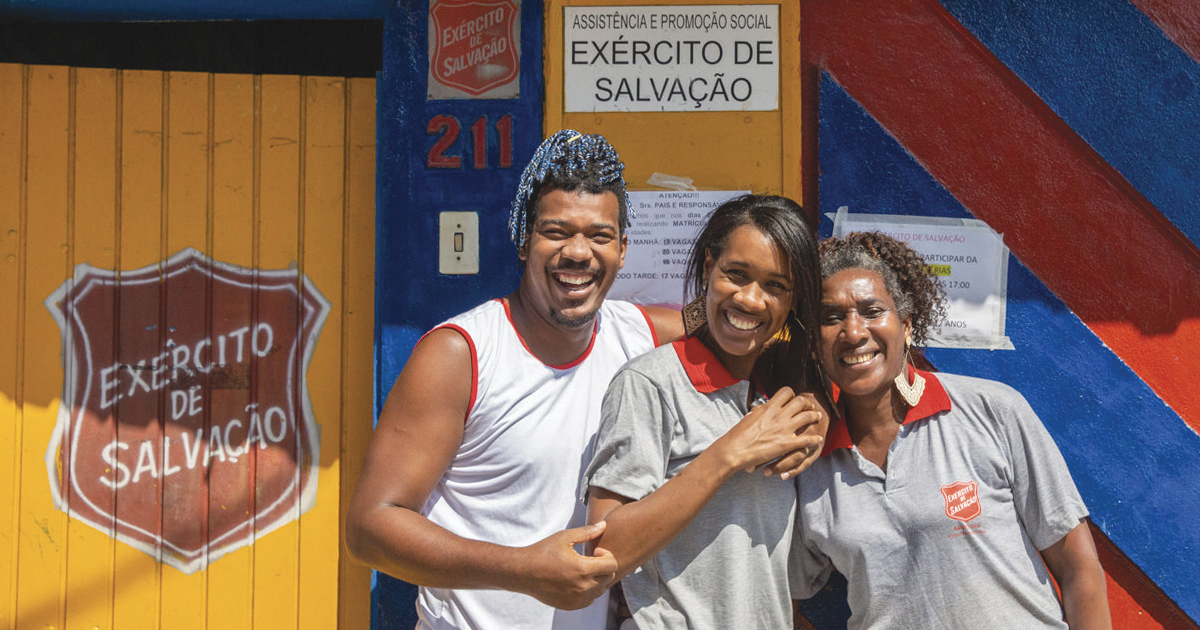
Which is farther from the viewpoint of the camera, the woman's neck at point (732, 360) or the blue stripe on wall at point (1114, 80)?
the blue stripe on wall at point (1114, 80)

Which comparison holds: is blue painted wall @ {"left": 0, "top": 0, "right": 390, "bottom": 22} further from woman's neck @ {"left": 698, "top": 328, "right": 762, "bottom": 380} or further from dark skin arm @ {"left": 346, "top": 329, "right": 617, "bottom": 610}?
woman's neck @ {"left": 698, "top": 328, "right": 762, "bottom": 380}

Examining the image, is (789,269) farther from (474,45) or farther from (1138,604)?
(1138,604)

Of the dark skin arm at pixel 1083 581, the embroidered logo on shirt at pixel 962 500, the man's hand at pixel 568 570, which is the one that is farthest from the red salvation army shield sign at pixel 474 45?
the dark skin arm at pixel 1083 581

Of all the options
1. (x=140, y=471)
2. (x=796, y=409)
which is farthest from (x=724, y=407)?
(x=140, y=471)

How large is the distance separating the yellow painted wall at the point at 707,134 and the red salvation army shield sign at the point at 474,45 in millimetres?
140

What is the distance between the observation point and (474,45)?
2.99m

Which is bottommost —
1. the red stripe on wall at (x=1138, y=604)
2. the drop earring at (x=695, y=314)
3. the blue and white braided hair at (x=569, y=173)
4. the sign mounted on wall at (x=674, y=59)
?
the red stripe on wall at (x=1138, y=604)

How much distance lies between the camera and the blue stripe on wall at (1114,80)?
9.87 ft

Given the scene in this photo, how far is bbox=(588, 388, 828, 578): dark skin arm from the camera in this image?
1.89 m

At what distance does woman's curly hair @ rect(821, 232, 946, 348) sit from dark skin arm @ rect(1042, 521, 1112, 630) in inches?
27.3

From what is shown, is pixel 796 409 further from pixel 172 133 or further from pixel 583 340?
pixel 172 133

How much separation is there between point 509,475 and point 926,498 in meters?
1.08

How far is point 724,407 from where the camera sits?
213cm

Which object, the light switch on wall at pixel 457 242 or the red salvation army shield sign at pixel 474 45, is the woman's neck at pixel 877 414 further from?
the red salvation army shield sign at pixel 474 45
